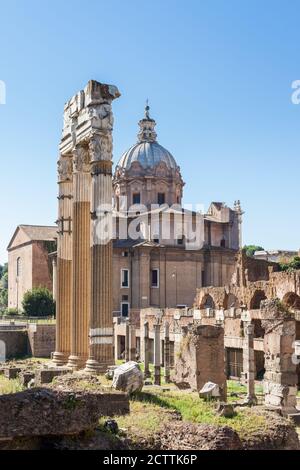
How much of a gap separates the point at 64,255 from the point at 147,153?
30.3 meters

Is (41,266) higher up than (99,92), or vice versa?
(99,92)

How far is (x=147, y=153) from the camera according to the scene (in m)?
46.7

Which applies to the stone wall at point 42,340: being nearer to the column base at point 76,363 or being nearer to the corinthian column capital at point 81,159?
the column base at point 76,363

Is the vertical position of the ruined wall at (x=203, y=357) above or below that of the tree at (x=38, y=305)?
below

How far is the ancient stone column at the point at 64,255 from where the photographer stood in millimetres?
17016

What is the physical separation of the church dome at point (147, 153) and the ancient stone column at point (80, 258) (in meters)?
30.4

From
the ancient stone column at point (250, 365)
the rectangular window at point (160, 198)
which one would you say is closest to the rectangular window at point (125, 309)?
the rectangular window at point (160, 198)

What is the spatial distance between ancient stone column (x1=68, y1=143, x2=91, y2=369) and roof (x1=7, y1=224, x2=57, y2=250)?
35.8 metres

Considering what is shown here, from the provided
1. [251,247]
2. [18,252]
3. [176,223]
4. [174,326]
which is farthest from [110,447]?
[251,247]

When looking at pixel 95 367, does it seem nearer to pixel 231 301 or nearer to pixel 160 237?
pixel 231 301

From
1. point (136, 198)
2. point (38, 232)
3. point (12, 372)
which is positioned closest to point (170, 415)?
point (12, 372)

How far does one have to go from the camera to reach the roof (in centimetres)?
5128

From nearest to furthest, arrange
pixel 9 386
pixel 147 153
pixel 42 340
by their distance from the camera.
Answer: pixel 9 386 → pixel 42 340 → pixel 147 153
